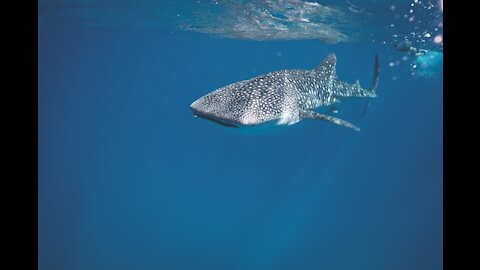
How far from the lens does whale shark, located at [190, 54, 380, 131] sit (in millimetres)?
5207

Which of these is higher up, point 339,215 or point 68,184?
point 339,215

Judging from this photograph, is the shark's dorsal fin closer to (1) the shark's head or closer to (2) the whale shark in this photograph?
(2) the whale shark

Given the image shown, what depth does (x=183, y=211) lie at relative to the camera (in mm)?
32094

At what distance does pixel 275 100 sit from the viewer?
20.2ft

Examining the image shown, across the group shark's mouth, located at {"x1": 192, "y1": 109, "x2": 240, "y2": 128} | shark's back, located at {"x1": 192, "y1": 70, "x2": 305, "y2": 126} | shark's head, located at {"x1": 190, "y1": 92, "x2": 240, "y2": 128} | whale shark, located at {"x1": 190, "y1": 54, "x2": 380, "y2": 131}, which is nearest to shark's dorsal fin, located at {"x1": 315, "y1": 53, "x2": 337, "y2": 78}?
whale shark, located at {"x1": 190, "y1": 54, "x2": 380, "y2": 131}

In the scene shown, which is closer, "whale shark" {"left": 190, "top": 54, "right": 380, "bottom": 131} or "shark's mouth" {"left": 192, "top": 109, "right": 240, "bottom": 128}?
"shark's mouth" {"left": 192, "top": 109, "right": 240, "bottom": 128}

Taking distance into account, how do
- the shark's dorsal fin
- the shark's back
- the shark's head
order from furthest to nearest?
the shark's dorsal fin < the shark's back < the shark's head

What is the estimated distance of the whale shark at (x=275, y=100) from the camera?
521 centimetres

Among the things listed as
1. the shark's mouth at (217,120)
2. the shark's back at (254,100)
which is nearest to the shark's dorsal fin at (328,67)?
the shark's back at (254,100)

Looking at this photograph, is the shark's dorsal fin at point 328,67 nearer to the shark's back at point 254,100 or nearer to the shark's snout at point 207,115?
the shark's back at point 254,100
